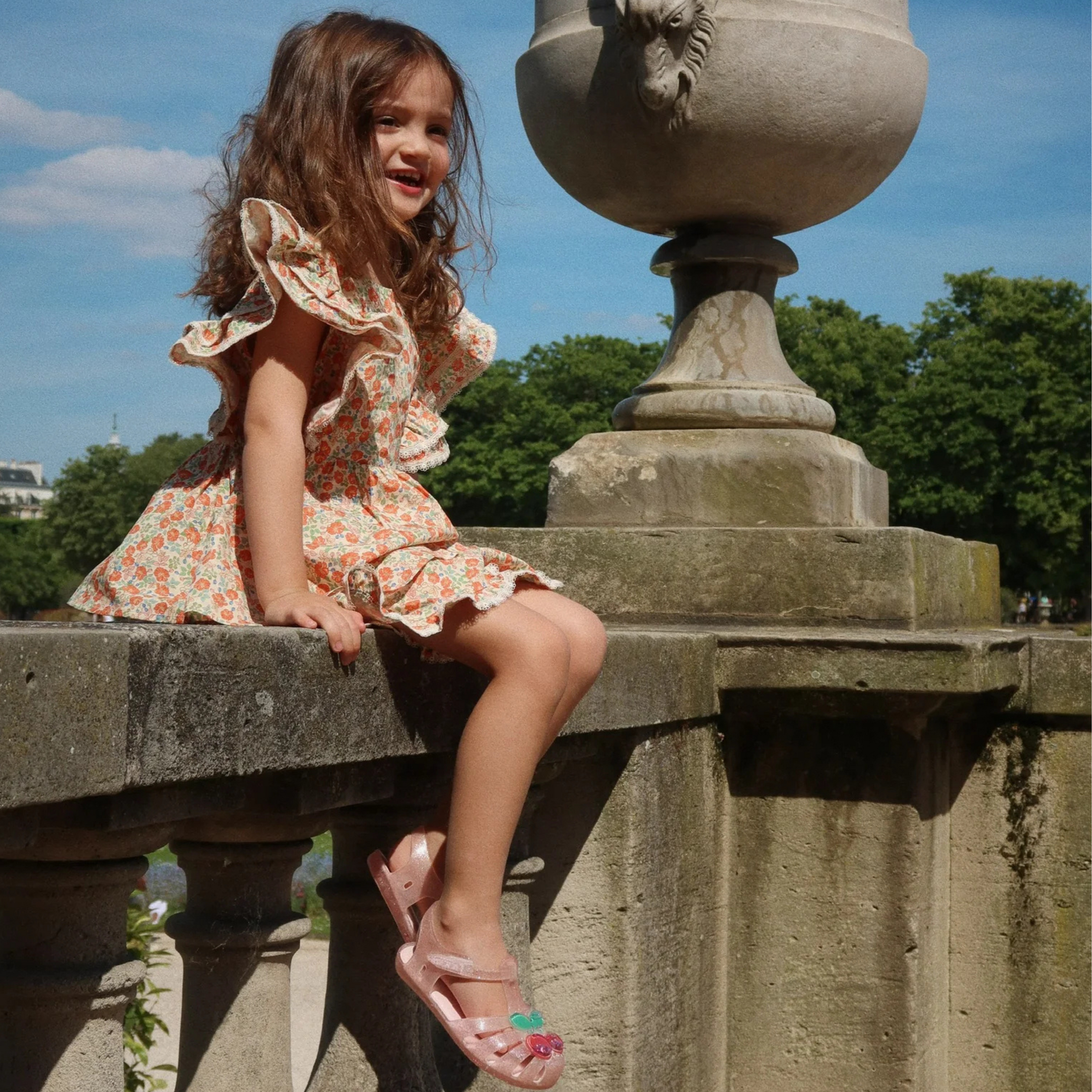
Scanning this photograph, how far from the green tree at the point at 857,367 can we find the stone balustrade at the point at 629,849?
36774 millimetres

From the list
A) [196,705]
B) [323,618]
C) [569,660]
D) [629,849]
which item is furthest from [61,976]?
[629,849]

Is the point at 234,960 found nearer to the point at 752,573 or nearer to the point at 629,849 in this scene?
the point at 629,849

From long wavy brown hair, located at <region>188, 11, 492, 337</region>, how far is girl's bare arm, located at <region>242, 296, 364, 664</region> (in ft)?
0.58

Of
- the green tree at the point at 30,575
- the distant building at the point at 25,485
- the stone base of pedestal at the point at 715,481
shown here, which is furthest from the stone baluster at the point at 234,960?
the distant building at the point at 25,485

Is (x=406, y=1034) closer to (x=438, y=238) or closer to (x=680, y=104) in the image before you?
(x=438, y=238)

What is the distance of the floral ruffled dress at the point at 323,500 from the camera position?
7.86 ft

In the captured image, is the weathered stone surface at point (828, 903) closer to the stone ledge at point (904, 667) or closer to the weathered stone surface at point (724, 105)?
the stone ledge at point (904, 667)

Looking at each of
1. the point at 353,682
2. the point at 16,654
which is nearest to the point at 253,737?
the point at 353,682

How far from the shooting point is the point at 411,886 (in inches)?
92.3

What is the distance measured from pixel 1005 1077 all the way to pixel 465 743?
2123 mm

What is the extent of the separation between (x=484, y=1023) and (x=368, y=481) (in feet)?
3.20

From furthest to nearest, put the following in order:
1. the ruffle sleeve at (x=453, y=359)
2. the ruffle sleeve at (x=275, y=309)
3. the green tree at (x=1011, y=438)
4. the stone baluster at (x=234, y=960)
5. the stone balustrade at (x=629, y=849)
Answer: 1. the green tree at (x=1011, y=438)
2. the ruffle sleeve at (x=453, y=359)
3. the ruffle sleeve at (x=275, y=309)
4. the stone baluster at (x=234, y=960)
5. the stone balustrade at (x=629, y=849)

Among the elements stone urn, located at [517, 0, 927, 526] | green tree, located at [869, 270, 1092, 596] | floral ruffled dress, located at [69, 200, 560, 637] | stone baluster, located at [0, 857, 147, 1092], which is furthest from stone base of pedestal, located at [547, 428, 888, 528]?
green tree, located at [869, 270, 1092, 596]

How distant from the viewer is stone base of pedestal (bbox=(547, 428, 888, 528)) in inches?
150
